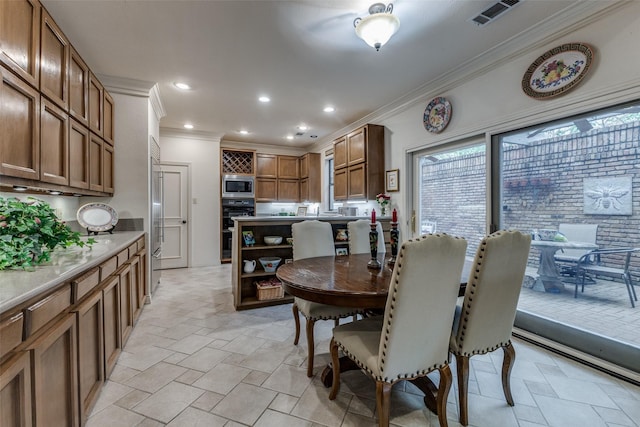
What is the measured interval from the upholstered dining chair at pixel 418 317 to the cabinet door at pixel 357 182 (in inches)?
114

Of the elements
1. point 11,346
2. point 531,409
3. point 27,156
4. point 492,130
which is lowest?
point 531,409

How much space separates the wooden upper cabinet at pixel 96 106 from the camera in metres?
2.59

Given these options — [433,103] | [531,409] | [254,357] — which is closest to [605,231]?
[531,409]

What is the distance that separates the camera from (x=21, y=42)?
1.60 m

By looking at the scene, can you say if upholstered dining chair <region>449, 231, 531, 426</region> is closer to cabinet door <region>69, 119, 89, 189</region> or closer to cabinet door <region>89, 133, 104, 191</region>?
cabinet door <region>69, 119, 89, 189</region>

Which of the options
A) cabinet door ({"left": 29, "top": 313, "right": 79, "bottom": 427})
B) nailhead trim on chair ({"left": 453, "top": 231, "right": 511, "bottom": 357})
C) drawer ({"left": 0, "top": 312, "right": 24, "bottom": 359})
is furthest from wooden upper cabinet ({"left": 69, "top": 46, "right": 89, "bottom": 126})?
nailhead trim on chair ({"left": 453, "top": 231, "right": 511, "bottom": 357})

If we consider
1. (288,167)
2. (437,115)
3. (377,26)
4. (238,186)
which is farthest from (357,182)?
(238,186)

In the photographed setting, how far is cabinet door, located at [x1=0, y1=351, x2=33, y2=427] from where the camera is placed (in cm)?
89

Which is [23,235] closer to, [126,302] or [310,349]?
[126,302]

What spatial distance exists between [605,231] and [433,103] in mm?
2055

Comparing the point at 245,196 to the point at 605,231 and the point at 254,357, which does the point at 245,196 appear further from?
the point at 605,231

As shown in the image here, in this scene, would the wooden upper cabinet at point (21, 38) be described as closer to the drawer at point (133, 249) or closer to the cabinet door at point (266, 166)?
the drawer at point (133, 249)

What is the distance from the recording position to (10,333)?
0.92 m

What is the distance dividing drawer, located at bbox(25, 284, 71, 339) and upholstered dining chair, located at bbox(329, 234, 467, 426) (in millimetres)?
1345
